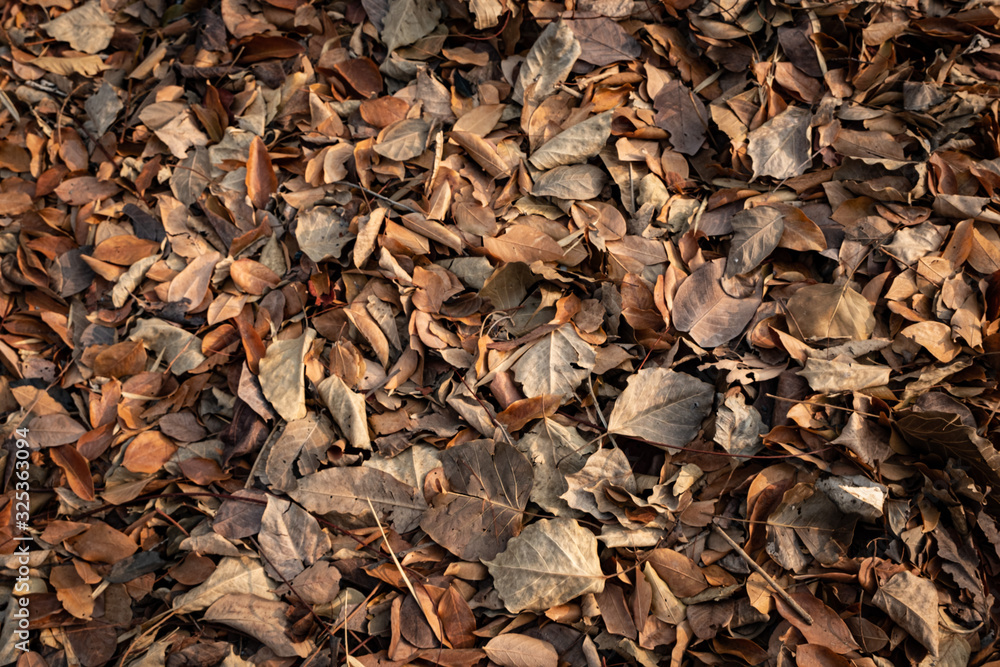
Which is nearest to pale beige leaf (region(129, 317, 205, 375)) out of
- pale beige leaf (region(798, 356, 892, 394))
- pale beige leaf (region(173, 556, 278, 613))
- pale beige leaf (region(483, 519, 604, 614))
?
pale beige leaf (region(173, 556, 278, 613))

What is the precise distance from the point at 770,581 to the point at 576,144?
114cm

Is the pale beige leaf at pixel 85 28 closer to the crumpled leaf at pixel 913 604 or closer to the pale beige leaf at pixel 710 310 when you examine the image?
the pale beige leaf at pixel 710 310

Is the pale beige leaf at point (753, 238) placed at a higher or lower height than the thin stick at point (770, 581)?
higher

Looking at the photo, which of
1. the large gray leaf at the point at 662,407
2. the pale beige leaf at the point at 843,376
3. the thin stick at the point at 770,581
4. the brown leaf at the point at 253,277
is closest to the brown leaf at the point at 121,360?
the brown leaf at the point at 253,277

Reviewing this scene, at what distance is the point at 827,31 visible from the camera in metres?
1.66

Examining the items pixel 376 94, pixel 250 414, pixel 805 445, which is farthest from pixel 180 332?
pixel 805 445

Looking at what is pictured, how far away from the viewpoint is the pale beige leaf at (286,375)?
1.49 metres

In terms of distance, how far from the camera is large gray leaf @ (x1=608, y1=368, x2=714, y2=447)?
1394mm

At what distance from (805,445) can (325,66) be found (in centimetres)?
166

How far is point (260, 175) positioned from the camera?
1746 millimetres

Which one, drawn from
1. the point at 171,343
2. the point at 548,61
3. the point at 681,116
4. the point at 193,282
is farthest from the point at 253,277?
the point at 681,116

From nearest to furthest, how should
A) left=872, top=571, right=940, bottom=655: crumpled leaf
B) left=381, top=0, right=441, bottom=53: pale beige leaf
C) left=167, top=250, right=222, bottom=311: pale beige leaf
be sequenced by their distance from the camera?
left=872, top=571, right=940, bottom=655: crumpled leaf
left=167, top=250, right=222, bottom=311: pale beige leaf
left=381, top=0, right=441, bottom=53: pale beige leaf

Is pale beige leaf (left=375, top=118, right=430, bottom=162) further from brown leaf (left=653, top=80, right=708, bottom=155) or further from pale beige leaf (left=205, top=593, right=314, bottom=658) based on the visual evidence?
pale beige leaf (left=205, top=593, right=314, bottom=658)

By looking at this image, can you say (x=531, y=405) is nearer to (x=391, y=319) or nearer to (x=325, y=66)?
(x=391, y=319)
